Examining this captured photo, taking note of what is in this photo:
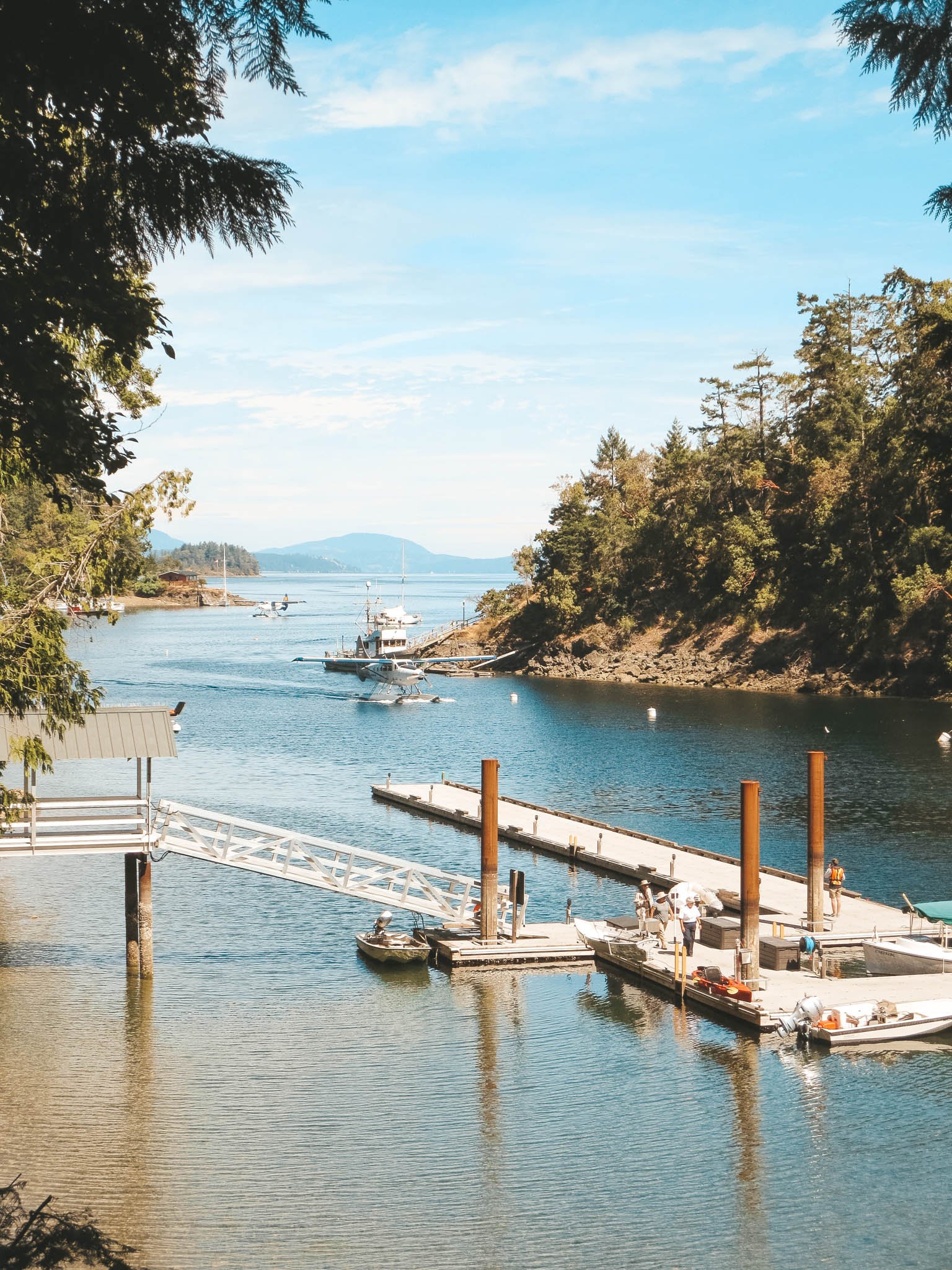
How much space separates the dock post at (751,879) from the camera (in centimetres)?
2566

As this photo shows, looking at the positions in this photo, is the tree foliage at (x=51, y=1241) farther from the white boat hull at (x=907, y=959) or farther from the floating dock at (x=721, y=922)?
the white boat hull at (x=907, y=959)

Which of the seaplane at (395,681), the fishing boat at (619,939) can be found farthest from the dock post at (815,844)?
the seaplane at (395,681)

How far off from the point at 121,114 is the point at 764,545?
317 feet

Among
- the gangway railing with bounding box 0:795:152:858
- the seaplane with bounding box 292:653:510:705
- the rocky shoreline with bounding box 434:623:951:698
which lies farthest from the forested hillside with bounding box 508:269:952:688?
the gangway railing with bounding box 0:795:152:858

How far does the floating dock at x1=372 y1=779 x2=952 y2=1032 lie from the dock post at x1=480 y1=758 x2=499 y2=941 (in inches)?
23.5

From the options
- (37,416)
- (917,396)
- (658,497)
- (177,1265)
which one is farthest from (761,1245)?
(658,497)

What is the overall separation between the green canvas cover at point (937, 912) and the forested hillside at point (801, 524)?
44723 mm

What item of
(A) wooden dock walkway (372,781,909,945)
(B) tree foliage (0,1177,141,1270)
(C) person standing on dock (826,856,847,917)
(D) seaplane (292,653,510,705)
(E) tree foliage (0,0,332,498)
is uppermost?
(E) tree foliage (0,0,332,498)

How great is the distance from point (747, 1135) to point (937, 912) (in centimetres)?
966

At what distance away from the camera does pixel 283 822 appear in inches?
1817

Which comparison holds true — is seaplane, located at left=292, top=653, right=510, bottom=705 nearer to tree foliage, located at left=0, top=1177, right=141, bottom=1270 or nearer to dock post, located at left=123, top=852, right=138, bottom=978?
dock post, located at left=123, top=852, right=138, bottom=978

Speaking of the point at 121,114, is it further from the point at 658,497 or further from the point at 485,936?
the point at 658,497

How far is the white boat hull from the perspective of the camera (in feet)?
87.2

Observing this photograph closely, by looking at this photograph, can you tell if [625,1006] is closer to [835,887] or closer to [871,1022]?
[871,1022]
